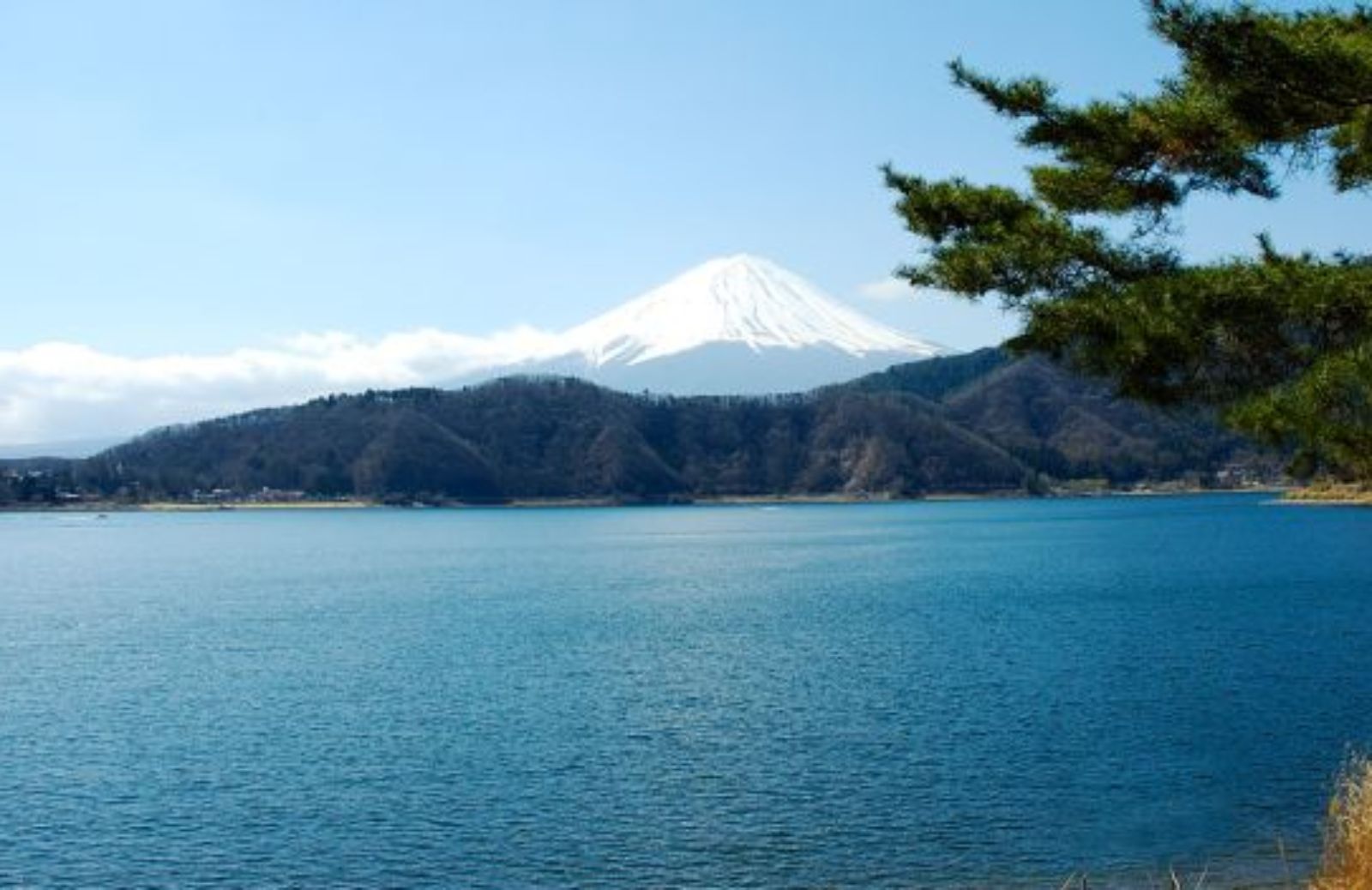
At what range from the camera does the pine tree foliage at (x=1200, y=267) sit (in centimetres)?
880

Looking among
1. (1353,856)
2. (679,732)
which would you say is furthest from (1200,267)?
(679,732)

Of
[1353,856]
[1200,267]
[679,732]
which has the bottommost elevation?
[679,732]

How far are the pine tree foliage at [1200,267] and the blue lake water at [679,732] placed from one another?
1078cm

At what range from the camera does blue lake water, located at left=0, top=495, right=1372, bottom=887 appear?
Answer: 20.6 m

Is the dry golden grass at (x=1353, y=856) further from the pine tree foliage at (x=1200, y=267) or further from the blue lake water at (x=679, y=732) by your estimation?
the blue lake water at (x=679, y=732)

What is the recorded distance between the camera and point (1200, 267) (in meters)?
10.5

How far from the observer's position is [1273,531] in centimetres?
11756

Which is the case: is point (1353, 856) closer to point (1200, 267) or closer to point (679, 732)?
point (1200, 267)

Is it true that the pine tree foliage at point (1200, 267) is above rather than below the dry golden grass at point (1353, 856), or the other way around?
above

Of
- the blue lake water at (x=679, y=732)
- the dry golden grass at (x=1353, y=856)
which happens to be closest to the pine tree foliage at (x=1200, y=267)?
the dry golden grass at (x=1353, y=856)

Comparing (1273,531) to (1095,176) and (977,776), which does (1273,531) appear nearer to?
(977,776)

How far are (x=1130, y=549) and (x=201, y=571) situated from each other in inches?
2749

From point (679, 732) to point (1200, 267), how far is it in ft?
70.1

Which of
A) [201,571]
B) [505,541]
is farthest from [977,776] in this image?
[505,541]
